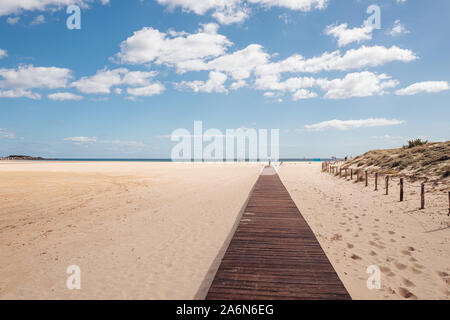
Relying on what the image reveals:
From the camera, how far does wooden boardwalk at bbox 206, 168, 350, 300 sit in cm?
413

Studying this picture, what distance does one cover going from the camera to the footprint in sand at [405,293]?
4287mm

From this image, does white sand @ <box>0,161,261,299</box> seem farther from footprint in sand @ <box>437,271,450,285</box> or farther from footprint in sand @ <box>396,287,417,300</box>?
footprint in sand @ <box>437,271,450,285</box>

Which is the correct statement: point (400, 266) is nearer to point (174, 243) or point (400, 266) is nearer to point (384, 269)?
point (384, 269)

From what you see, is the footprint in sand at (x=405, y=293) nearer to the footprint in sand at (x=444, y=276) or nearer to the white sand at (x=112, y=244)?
the footprint in sand at (x=444, y=276)

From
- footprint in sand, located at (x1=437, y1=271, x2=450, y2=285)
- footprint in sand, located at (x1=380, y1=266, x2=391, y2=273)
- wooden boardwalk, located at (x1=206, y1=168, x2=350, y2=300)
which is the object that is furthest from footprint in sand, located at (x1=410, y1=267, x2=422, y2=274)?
wooden boardwalk, located at (x1=206, y1=168, x2=350, y2=300)

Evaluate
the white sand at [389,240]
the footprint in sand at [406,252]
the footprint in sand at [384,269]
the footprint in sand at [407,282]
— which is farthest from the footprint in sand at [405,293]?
the footprint in sand at [406,252]

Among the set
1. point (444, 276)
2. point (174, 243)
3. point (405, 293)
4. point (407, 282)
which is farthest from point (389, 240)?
point (174, 243)

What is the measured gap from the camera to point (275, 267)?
5.01 meters

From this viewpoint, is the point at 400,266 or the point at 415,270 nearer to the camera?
the point at 415,270

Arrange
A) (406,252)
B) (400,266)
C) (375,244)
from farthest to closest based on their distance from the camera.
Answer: (375,244) < (406,252) < (400,266)

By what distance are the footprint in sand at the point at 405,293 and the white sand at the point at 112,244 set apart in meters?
3.41

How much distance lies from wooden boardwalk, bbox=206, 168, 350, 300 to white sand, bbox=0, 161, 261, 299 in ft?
1.45

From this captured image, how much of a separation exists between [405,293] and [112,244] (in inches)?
271
